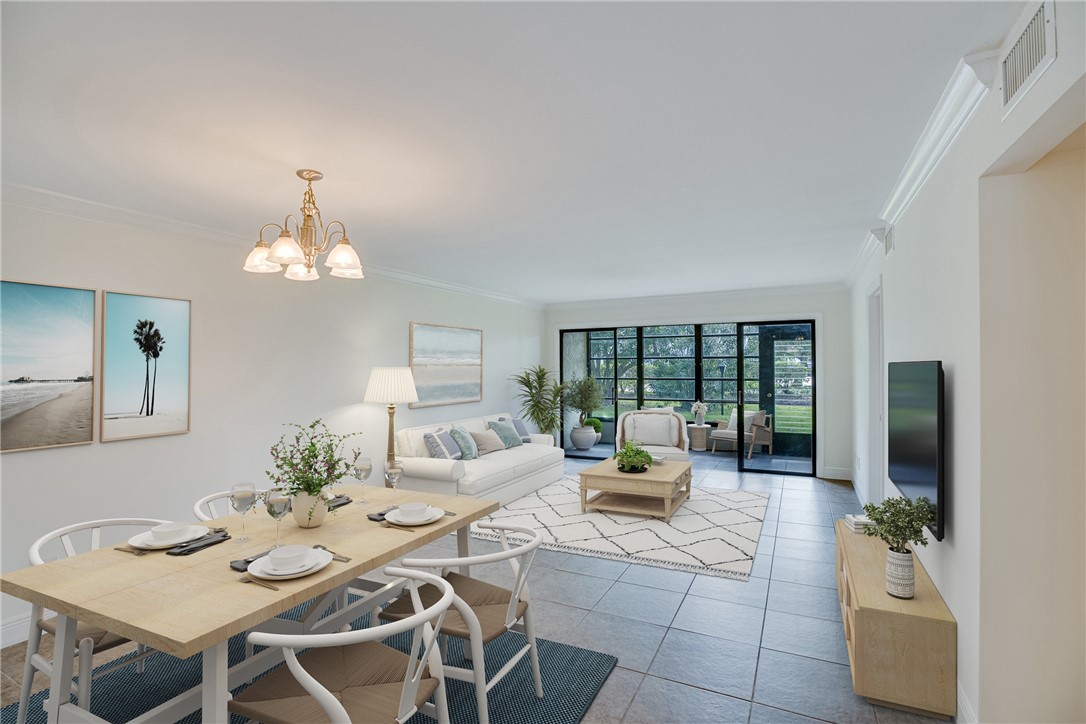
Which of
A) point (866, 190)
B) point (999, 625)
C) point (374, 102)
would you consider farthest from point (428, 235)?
point (999, 625)

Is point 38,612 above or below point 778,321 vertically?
below

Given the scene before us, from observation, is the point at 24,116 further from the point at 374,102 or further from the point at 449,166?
the point at 449,166

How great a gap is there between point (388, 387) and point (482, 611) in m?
3.00

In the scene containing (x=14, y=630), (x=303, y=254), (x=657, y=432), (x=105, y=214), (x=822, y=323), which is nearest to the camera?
(x=303, y=254)

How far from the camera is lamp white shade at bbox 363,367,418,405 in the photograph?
16.0 ft

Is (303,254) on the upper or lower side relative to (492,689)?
upper

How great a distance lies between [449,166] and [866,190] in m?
2.37

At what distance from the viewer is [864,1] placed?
4.80 feet

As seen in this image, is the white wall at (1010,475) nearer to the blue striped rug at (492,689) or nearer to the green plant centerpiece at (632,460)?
the blue striped rug at (492,689)

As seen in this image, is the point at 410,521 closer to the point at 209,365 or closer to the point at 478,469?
the point at 209,365

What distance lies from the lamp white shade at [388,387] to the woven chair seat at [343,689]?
3.09 meters

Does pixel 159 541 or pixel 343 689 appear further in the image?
pixel 159 541

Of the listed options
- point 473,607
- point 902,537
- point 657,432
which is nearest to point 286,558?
point 473,607

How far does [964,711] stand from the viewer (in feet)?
6.79
